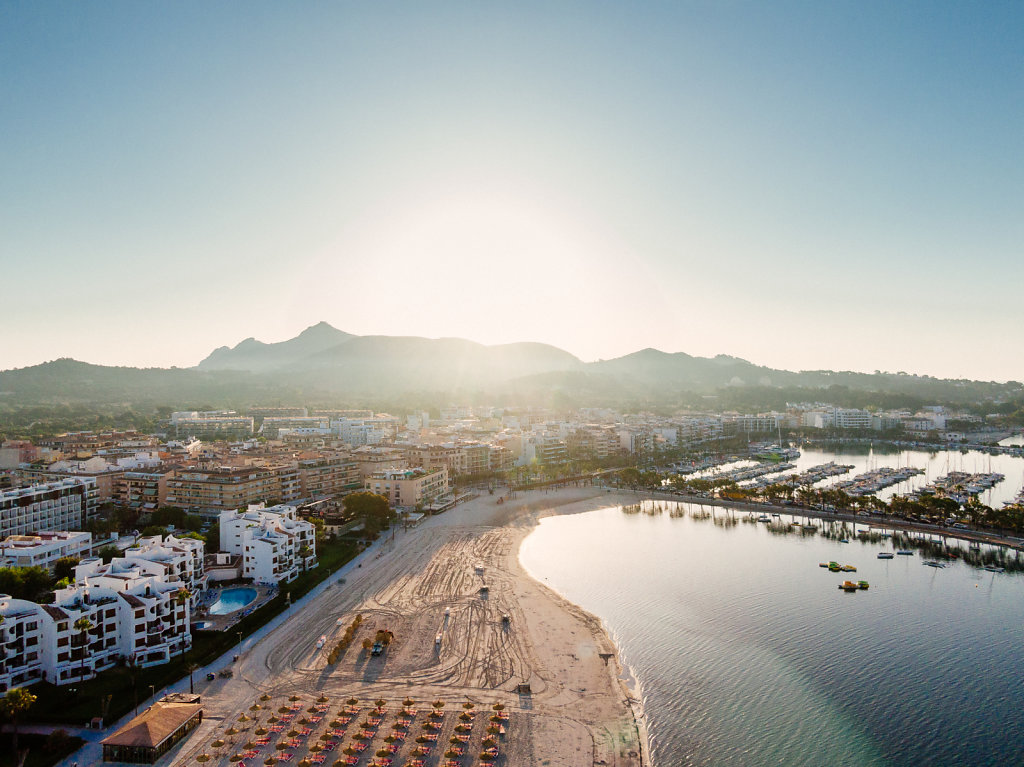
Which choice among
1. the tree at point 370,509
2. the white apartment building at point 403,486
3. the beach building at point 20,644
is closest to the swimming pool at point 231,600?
the beach building at point 20,644

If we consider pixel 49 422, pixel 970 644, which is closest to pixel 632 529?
pixel 970 644

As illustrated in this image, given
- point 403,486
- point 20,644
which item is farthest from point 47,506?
point 20,644

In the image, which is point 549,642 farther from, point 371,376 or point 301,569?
point 371,376

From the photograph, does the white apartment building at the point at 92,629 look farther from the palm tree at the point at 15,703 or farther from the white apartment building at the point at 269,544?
the white apartment building at the point at 269,544

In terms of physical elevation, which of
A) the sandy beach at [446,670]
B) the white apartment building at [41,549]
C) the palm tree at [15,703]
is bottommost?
the sandy beach at [446,670]

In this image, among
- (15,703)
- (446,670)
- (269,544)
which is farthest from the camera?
(269,544)

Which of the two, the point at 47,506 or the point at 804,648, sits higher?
the point at 47,506

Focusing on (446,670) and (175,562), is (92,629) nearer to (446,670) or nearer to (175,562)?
(175,562)
